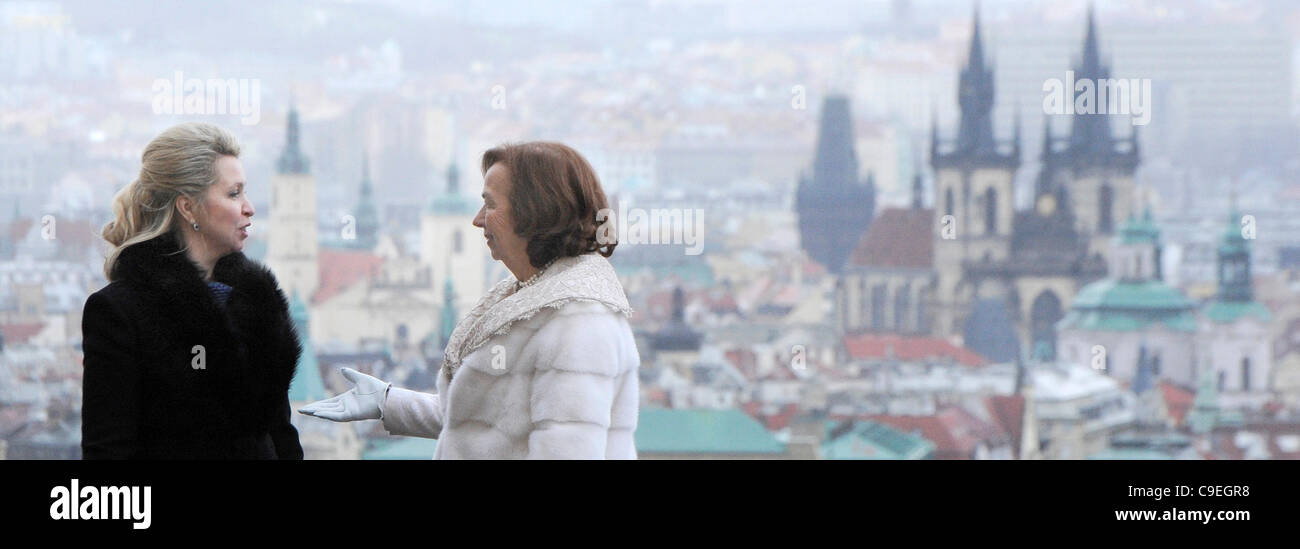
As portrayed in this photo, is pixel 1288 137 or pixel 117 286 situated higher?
pixel 1288 137

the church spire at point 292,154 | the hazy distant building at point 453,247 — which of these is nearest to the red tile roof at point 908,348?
the hazy distant building at point 453,247

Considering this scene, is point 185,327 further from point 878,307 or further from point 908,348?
point 878,307

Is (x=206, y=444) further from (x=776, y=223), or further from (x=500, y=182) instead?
(x=776, y=223)

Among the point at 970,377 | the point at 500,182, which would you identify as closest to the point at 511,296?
the point at 500,182

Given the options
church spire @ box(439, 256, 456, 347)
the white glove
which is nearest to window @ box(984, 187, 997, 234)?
church spire @ box(439, 256, 456, 347)

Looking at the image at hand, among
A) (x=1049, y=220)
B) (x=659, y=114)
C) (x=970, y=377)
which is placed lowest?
(x=970, y=377)

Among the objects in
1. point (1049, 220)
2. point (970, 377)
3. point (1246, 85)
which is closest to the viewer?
point (970, 377)
